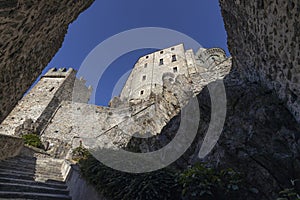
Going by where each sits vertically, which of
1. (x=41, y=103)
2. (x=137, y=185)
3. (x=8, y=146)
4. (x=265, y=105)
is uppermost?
(x=41, y=103)

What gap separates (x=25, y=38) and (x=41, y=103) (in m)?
17.4

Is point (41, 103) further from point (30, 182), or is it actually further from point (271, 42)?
point (271, 42)

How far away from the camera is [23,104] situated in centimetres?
1745

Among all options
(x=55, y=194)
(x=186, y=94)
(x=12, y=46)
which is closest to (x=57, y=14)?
(x=12, y=46)

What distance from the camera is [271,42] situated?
3879 mm

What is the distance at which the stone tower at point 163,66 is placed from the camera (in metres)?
25.8

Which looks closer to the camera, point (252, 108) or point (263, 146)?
point (263, 146)

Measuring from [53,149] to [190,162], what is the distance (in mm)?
13208

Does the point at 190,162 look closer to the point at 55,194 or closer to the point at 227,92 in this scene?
the point at 227,92

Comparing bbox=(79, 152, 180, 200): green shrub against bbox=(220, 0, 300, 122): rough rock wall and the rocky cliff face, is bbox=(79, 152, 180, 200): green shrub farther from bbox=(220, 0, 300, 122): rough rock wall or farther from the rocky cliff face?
bbox=(220, 0, 300, 122): rough rock wall

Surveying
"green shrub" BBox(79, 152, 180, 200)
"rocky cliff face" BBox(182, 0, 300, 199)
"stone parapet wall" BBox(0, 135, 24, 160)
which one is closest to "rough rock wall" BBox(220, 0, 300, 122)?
"rocky cliff face" BBox(182, 0, 300, 199)

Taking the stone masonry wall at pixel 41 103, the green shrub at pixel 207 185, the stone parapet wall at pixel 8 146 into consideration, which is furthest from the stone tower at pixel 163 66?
Answer: the green shrub at pixel 207 185

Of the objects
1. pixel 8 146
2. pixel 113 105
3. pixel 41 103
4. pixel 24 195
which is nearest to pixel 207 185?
pixel 24 195

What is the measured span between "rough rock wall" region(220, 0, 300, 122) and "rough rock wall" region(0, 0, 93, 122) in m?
4.60
